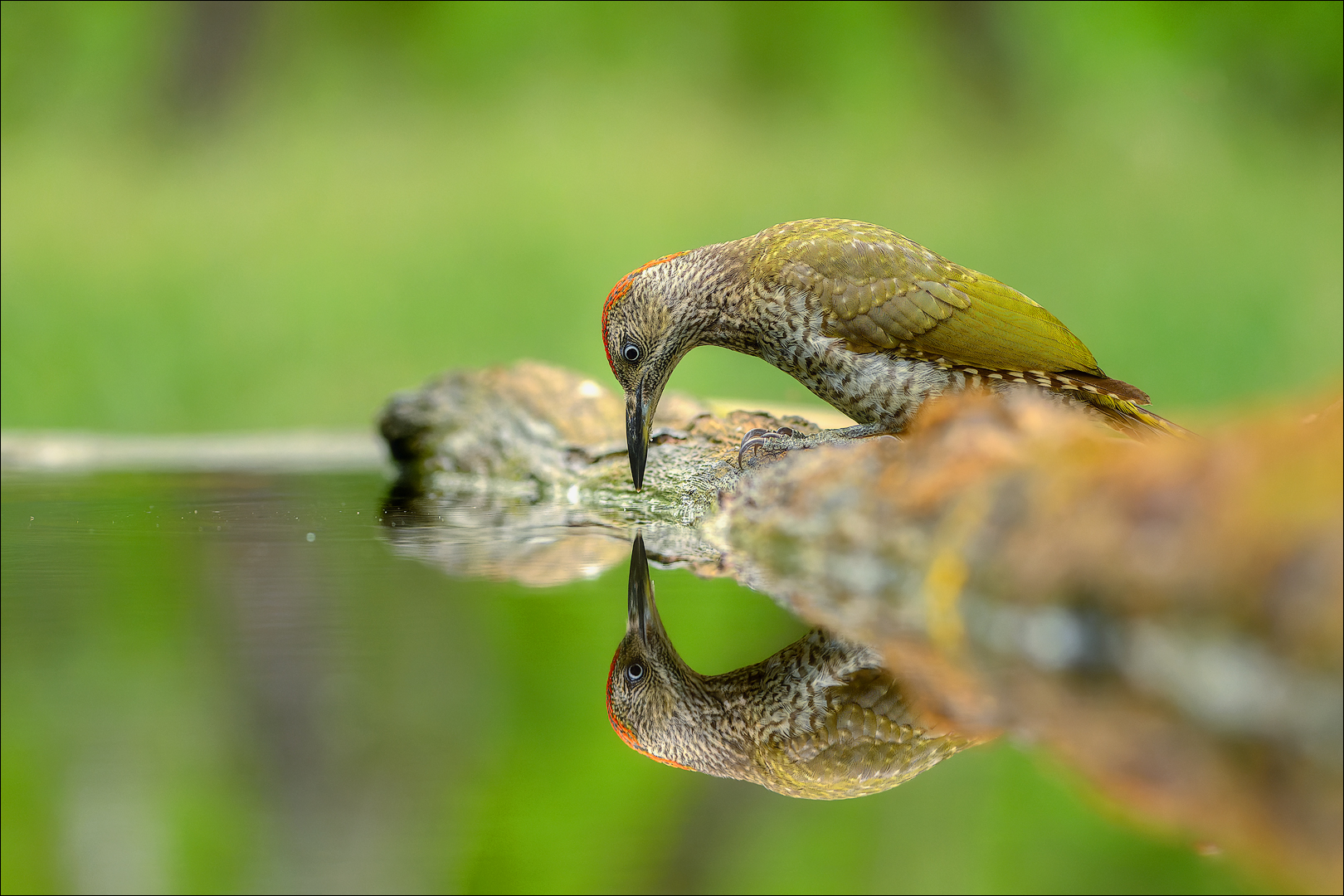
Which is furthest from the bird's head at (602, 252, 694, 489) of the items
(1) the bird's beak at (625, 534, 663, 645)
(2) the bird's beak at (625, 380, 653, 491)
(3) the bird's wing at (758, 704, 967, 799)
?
(3) the bird's wing at (758, 704, 967, 799)

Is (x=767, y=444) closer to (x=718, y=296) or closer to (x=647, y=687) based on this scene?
(x=718, y=296)

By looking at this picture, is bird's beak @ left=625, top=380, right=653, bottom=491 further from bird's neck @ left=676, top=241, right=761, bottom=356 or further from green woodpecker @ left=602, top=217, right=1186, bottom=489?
bird's neck @ left=676, top=241, right=761, bottom=356

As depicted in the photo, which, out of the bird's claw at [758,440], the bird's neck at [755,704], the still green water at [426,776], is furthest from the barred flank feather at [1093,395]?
the bird's neck at [755,704]

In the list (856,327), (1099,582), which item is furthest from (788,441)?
(1099,582)

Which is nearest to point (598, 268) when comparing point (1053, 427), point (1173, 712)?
point (1053, 427)

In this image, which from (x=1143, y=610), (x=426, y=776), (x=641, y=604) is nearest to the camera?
(x=426, y=776)

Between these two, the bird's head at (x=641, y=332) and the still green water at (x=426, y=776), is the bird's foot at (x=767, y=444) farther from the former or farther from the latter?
the still green water at (x=426, y=776)
